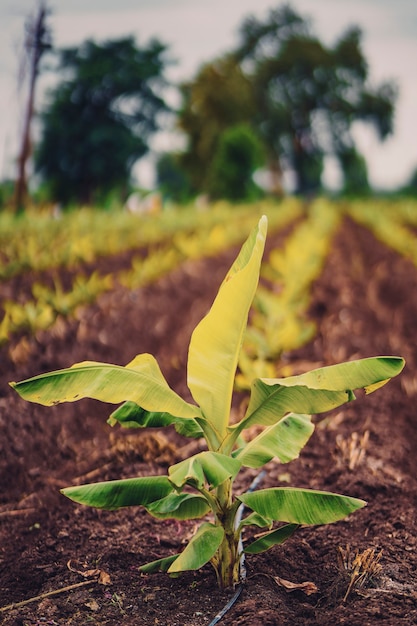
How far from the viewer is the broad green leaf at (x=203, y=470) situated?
1.63m

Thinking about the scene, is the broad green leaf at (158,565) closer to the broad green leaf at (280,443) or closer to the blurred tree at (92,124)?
the broad green leaf at (280,443)

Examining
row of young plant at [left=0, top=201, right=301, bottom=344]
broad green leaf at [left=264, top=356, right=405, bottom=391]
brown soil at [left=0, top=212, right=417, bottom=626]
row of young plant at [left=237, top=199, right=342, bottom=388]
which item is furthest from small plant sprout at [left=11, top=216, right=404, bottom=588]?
row of young plant at [left=0, top=201, right=301, bottom=344]

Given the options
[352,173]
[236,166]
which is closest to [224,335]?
[236,166]

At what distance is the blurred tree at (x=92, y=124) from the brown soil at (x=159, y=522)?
1097 inches

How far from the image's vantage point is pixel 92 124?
32.7 meters

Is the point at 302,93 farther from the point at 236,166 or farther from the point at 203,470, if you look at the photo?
the point at 203,470

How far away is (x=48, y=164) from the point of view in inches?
1267

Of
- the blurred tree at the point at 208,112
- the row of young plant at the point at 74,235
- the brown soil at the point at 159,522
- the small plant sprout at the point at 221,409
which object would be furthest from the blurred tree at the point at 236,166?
the small plant sprout at the point at 221,409

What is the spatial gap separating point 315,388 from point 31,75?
13911mm

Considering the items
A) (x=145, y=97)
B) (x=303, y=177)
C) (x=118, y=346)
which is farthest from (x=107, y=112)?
(x=118, y=346)

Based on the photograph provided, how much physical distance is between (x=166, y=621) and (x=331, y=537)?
762 millimetres

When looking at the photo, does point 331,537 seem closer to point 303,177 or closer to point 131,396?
point 131,396

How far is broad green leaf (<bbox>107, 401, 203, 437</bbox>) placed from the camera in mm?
2025

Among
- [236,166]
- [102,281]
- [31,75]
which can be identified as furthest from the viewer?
[236,166]
